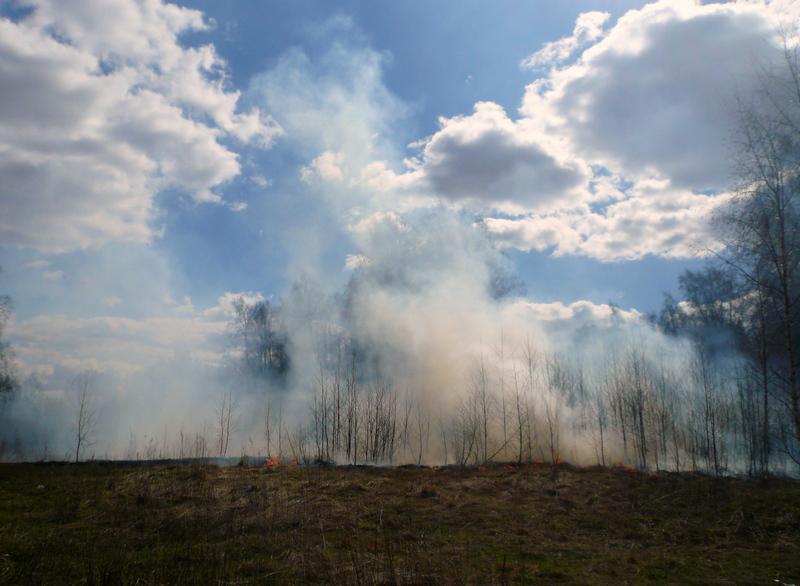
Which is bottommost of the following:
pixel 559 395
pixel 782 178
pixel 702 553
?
pixel 702 553

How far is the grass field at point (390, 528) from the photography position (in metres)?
11.5

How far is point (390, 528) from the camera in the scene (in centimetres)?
1647

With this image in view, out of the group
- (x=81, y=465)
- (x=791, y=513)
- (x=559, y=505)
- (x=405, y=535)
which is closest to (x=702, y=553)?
(x=791, y=513)

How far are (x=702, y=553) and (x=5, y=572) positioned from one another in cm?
1657

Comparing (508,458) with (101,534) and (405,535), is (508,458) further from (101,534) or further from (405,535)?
(101,534)

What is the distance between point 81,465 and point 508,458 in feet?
92.8

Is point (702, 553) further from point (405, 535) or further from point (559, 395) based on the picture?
point (559, 395)

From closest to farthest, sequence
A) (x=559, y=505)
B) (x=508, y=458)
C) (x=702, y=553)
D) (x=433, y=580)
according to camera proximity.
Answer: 1. (x=433, y=580)
2. (x=702, y=553)
3. (x=559, y=505)
4. (x=508, y=458)

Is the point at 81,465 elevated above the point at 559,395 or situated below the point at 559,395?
below

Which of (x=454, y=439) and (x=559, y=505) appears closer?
(x=559, y=505)

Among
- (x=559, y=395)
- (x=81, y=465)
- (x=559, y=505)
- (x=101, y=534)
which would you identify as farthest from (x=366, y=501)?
(x=559, y=395)

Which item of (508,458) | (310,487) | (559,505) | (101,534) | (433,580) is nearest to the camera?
(433,580)

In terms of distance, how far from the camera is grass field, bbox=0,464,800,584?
454 inches

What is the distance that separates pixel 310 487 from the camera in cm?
2261
